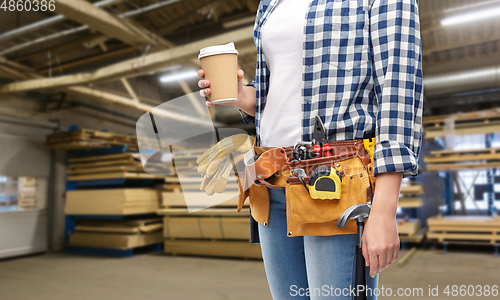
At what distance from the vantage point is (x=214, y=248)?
7004mm

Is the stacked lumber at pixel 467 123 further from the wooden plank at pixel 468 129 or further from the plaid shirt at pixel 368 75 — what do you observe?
the plaid shirt at pixel 368 75

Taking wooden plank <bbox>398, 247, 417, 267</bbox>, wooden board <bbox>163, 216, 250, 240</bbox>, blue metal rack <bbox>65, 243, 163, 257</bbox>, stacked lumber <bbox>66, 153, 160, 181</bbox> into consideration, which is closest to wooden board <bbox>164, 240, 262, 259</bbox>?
wooden board <bbox>163, 216, 250, 240</bbox>

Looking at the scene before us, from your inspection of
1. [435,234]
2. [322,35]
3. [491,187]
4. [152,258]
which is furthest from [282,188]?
[491,187]

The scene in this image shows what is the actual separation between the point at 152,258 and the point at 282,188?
673 cm

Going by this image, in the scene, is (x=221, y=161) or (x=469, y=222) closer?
(x=221, y=161)

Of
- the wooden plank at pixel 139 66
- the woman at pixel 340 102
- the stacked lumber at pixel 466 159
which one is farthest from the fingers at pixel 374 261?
the stacked lumber at pixel 466 159

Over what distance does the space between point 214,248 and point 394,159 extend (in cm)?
649

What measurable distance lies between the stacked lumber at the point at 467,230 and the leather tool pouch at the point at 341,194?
7.10m

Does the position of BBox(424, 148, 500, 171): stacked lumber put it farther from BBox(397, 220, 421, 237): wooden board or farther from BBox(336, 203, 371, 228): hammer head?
BBox(336, 203, 371, 228): hammer head

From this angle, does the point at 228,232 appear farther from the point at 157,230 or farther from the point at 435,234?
the point at 435,234

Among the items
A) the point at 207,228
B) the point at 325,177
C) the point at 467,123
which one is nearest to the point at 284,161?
the point at 325,177

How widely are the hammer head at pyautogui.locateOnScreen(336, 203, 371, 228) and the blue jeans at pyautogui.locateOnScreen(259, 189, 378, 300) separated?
0.08 m

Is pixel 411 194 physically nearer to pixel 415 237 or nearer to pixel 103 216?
pixel 415 237

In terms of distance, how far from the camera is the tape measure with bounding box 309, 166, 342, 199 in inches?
36.2
